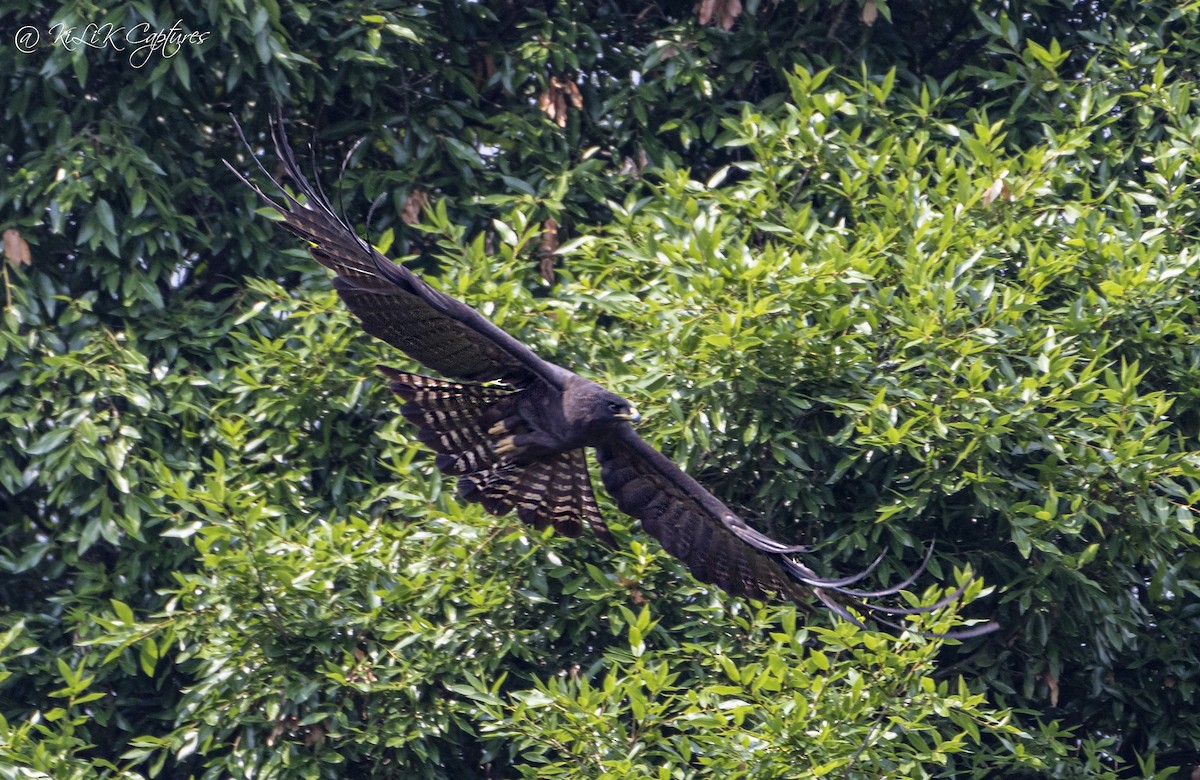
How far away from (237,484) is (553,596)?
1434mm

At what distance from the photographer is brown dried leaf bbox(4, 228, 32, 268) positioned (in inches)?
287

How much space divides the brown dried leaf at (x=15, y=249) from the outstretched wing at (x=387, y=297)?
1.68 metres

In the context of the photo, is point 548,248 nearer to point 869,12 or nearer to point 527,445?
point 527,445

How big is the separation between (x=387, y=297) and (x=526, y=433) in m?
1.13

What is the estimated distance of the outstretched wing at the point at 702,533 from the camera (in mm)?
6266

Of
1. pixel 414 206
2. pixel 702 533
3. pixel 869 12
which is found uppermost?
pixel 869 12

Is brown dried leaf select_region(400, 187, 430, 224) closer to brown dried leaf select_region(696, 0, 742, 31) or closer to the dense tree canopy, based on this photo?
the dense tree canopy

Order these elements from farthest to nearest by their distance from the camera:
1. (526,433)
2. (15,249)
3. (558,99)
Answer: (558,99), (15,249), (526,433)

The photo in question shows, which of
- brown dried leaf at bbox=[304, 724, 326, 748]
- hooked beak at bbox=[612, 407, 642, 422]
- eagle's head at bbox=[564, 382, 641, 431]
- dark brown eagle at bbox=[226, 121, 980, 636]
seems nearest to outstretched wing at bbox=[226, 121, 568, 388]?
dark brown eagle at bbox=[226, 121, 980, 636]

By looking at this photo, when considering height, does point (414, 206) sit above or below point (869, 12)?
below

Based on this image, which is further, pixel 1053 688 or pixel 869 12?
pixel 869 12

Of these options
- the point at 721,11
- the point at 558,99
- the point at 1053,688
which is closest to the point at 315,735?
the point at 1053,688

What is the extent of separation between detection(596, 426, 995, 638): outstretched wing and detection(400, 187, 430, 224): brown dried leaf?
1.59 m

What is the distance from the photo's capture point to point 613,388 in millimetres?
6727
